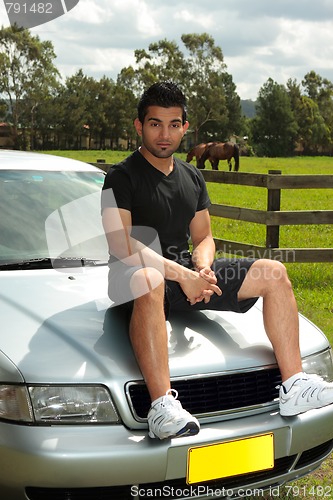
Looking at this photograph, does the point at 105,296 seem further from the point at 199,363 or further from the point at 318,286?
the point at 318,286

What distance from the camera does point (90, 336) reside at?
2.88m

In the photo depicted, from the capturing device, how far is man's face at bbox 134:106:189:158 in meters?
3.59

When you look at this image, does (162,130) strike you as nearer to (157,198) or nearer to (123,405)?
(157,198)

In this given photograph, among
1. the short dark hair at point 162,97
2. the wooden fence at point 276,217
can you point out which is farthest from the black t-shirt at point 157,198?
the wooden fence at point 276,217

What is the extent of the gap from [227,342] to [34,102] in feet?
246

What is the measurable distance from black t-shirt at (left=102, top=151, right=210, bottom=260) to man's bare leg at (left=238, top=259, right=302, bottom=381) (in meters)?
0.47

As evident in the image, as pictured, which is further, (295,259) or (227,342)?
(295,259)

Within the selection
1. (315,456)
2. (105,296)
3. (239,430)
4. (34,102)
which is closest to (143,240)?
(105,296)

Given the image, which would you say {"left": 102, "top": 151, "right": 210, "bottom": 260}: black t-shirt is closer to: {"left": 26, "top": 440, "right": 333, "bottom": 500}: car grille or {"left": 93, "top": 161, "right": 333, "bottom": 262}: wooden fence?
{"left": 26, "top": 440, "right": 333, "bottom": 500}: car grille

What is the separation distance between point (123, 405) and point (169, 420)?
20cm

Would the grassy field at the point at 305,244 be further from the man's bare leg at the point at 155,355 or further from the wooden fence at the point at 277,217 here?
the man's bare leg at the point at 155,355

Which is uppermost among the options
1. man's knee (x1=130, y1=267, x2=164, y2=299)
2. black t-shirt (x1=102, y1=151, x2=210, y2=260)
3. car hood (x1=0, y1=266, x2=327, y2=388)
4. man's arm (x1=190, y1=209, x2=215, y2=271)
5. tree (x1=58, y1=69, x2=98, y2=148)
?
tree (x1=58, y1=69, x2=98, y2=148)

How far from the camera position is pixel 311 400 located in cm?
303

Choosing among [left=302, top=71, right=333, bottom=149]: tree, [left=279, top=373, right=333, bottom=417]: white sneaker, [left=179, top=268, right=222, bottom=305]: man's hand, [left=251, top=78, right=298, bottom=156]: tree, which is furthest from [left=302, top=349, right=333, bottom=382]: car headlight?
[left=302, top=71, right=333, bottom=149]: tree
